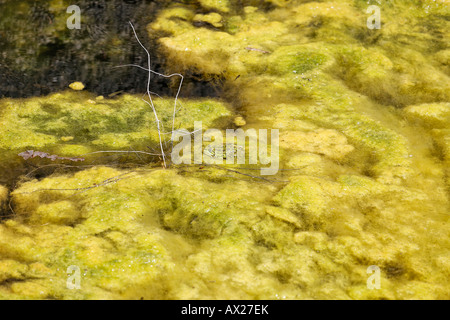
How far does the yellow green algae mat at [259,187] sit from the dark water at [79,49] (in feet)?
0.74

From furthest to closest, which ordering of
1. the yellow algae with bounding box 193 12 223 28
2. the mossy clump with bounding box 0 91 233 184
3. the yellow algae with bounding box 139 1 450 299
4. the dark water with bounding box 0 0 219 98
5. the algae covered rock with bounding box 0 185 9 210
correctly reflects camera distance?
the yellow algae with bounding box 193 12 223 28 < the dark water with bounding box 0 0 219 98 < the mossy clump with bounding box 0 91 233 184 < the algae covered rock with bounding box 0 185 9 210 < the yellow algae with bounding box 139 1 450 299

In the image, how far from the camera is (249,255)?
2.75 meters

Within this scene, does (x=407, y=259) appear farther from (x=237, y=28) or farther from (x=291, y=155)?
(x=237, y=28)

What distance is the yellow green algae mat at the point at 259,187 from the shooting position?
2594 millimetres

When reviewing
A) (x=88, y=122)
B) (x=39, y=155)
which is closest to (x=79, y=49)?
(x=88, y=122)

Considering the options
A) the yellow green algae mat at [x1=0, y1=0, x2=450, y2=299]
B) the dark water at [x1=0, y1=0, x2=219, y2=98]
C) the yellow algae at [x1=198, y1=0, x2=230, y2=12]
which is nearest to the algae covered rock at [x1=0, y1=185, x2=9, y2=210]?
the yellow green algae mat at [x1=0, y1=0, x2=450, y2=299]

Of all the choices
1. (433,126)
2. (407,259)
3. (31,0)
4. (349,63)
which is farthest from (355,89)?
(31,0)

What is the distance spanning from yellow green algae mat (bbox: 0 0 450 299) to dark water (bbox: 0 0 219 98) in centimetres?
23

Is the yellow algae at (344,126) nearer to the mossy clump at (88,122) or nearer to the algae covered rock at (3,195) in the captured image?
the mossy clump at (88,122)

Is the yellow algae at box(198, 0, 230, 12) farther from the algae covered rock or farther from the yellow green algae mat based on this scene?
the algae covered rock

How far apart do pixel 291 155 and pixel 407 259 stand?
47.6 inches

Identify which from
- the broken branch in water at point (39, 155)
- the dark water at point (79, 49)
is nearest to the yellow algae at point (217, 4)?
the dark water at point (79, 49)

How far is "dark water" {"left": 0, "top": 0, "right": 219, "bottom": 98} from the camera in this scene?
4.41 m
